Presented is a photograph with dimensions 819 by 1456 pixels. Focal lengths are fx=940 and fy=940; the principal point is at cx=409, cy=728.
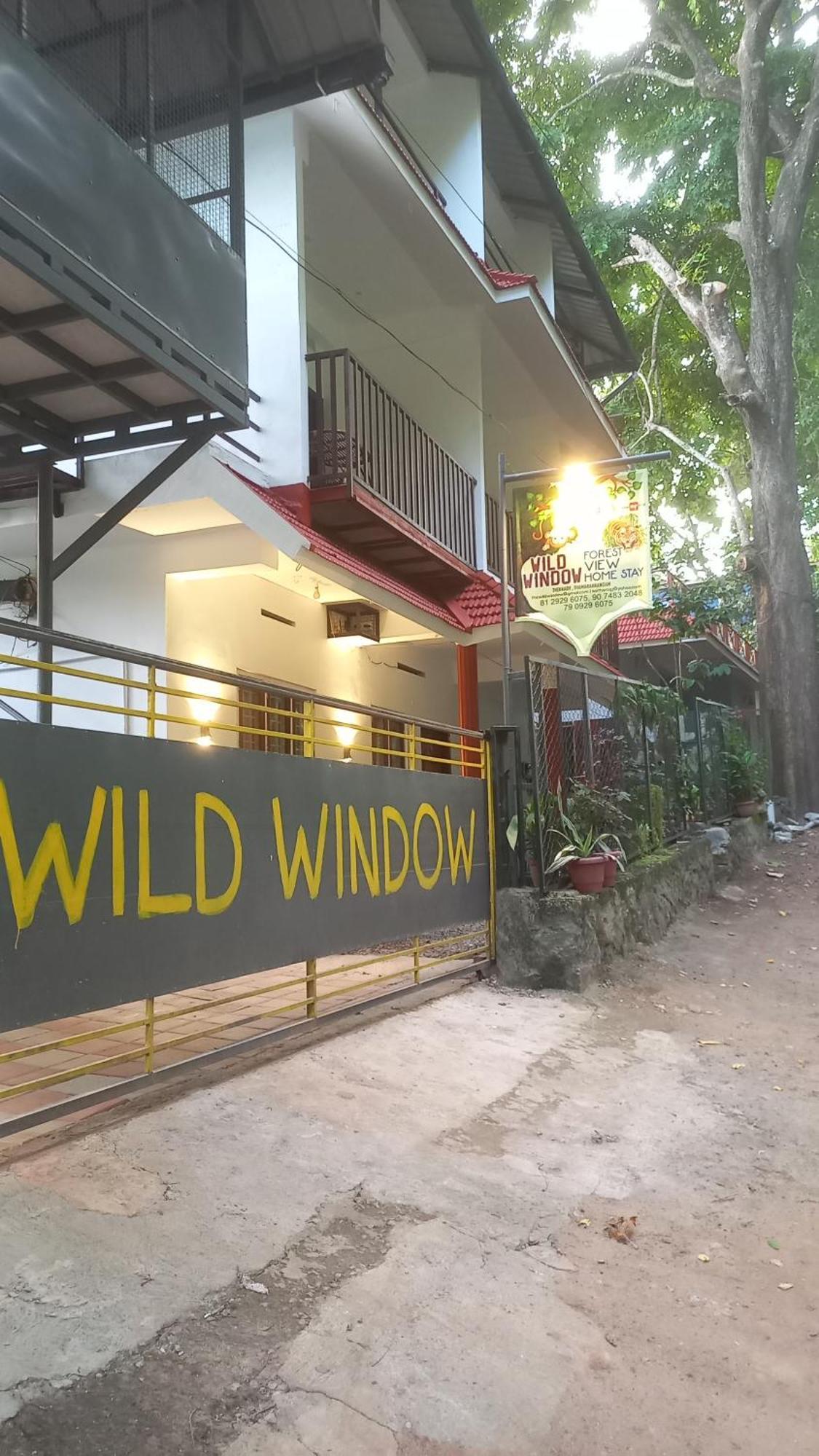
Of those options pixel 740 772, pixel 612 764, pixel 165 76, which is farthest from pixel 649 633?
pixel 165 76

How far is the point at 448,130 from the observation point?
1106cm

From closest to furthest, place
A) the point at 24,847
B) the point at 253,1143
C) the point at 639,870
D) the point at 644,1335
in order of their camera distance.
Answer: the point at 644,1335
the point at 24,847
the point at 253,1143
the point at 639,870

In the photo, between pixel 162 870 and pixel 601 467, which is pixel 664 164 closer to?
pixel 601 467

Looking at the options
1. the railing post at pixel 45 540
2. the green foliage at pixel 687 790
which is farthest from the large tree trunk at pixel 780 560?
the railing post at pixel 45 540

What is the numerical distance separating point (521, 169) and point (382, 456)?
594 centimetres

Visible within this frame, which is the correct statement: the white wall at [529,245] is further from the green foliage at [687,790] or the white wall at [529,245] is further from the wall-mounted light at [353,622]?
the green foliage at [687,790]

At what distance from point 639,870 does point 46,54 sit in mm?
6513

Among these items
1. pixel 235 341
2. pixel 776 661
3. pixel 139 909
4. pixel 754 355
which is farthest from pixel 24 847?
pixel 754 355

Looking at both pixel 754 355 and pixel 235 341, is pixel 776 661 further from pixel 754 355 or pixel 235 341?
pixel 235 341

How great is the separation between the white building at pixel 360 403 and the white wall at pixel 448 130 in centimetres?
3

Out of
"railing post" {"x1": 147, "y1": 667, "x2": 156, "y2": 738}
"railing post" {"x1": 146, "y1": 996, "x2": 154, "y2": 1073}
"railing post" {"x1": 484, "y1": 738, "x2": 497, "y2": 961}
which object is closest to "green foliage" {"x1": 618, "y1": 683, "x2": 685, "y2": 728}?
"railing post" {"x1": 484, "y1": 738, "x2": 497, "y2": 961}

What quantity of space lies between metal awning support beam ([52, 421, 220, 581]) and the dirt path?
332 centimetres

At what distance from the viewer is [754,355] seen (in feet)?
50.8

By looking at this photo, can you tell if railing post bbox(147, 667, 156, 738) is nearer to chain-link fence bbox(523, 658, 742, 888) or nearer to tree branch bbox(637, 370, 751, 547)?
chain-link fence bbox(523, 658, 742, 888)
